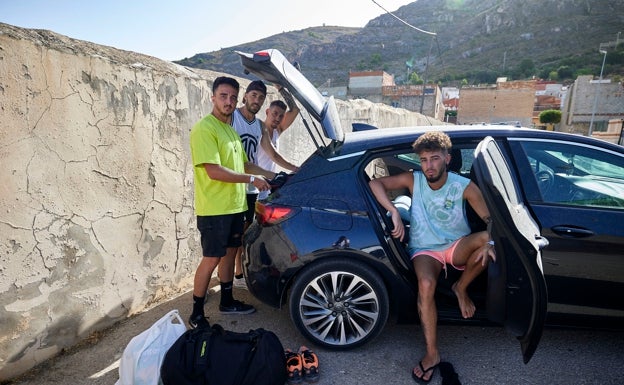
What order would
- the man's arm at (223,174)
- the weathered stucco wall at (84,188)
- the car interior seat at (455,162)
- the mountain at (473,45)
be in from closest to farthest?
the weathered stucco wall at (84,188) < the man's arm at (223,174) < the car interior seat at (455,162) < the mountain at (473,45)

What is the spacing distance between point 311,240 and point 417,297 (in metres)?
0.79

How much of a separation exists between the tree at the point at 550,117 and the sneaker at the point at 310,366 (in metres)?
51.2

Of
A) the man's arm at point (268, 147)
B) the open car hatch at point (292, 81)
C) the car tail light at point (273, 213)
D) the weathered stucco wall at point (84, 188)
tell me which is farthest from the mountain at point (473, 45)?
the car tail light at point (273, 213)

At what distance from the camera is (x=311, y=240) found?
2.46 metres

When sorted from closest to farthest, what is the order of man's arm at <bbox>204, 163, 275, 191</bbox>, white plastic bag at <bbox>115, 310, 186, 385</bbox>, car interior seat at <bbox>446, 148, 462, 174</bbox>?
white plastic bag at <bbox>115, 310, 186, 385</bbox> → man's arm at <bbox>204, 163, 275, 191</bbox> → car interior seat at <bbox>446, 148, 462, 174</bbox>

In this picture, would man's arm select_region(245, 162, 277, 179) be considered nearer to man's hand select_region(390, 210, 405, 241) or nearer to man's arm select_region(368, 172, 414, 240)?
man's arm select_region(368, 172, 414, 240)

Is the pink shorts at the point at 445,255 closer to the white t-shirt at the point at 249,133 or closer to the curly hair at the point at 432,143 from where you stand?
the curly hair at the point at 432,143

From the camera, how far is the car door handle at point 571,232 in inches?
89.9

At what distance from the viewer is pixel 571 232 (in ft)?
7.54

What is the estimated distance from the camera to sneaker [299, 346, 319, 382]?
230 cm

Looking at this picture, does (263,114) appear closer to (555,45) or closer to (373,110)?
(373,110)


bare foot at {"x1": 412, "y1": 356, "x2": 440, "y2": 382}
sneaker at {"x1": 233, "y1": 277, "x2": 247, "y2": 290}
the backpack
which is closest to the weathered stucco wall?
sneaker at {"x1": 233, "y1": 277, "x2": 247, "y2": 290}

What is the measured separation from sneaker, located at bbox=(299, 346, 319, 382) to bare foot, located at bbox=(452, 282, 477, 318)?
3.22 ft

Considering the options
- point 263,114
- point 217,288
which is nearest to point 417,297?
point 217,288
